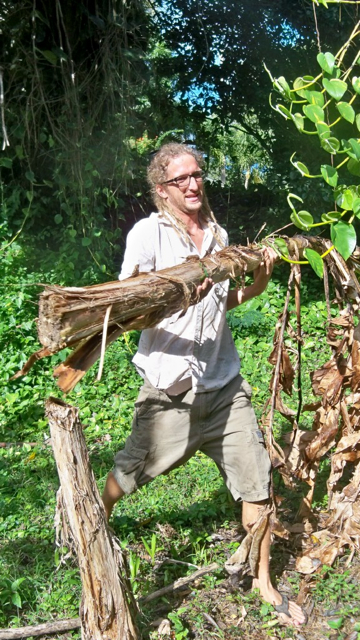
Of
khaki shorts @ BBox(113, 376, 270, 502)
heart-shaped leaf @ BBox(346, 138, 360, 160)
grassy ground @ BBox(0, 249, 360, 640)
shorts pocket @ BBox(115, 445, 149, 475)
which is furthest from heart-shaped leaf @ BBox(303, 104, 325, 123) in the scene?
grassy ground @ BBox(0, 249, 360, 640)

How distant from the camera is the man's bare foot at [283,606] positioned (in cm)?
289

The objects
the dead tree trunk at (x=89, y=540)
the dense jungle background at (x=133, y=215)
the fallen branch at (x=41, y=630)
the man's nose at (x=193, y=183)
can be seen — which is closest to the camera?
the dead tree trunk at (x=89, y=540)

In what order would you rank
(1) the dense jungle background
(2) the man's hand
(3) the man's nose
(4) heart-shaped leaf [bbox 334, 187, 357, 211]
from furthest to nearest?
(1) the dense jungle background → (3) the man's nose → (2) the man's hand → (4) heart-shaped leaf [bbox 334, 187, 357, 211]

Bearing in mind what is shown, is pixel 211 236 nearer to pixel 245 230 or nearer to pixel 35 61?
pixel 35 61

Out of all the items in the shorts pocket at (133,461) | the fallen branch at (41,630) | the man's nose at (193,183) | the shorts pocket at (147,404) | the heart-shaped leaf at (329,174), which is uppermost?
the man's nose at (193,183)

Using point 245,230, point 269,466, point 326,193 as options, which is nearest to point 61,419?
point 269,466

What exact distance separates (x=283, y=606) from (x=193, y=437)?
0.87 metres

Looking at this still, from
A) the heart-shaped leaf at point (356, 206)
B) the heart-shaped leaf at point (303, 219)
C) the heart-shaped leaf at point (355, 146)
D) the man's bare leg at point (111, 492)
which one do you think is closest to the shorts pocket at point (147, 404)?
the man's bare leg at point (111, 492)

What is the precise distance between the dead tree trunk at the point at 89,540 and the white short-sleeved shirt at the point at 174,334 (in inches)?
27.8

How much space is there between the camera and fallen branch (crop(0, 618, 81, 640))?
275cm

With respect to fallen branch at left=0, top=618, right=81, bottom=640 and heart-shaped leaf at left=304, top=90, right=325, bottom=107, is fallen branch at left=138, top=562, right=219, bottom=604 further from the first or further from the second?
heart-shaped leaf at left=304, top=90, right=325, bottom=107

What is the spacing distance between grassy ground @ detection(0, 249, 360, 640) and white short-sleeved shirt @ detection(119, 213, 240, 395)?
0.94 m

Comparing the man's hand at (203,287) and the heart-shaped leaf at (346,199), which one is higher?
the heart-shaped leaf at (346,199)

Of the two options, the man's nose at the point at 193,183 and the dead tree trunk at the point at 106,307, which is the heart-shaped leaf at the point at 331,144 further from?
the man's nose at the point at 193,183
